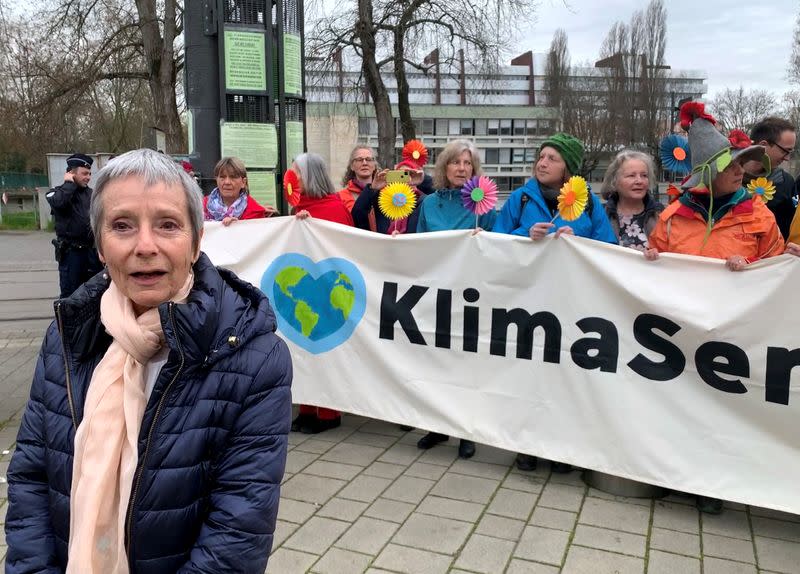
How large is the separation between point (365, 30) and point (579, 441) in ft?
40.9

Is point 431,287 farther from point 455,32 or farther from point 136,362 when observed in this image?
point 455,32

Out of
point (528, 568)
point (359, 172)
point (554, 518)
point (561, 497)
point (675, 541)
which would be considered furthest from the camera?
point (359, 172)

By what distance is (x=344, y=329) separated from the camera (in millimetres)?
4727

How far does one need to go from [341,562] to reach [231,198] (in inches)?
124

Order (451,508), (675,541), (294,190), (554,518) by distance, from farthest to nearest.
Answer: (294,190)
(451,508)
(554,518)
(675,541)

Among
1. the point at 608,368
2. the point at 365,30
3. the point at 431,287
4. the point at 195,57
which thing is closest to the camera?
the point at 608,368

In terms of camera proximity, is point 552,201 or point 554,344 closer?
point 554,344

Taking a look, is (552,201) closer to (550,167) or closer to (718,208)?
(550,167)

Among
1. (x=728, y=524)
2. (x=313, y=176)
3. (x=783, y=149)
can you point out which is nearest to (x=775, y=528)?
(x=728, y=524)

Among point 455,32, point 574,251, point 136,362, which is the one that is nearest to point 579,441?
point 574,251

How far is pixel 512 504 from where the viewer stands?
380 centimetres

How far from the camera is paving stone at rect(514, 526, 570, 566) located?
10.7 feet

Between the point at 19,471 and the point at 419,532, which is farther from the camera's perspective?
the point at 419,532

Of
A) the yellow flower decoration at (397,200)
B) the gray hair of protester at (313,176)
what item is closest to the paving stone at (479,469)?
the yellow flower decoration at (397,200)
